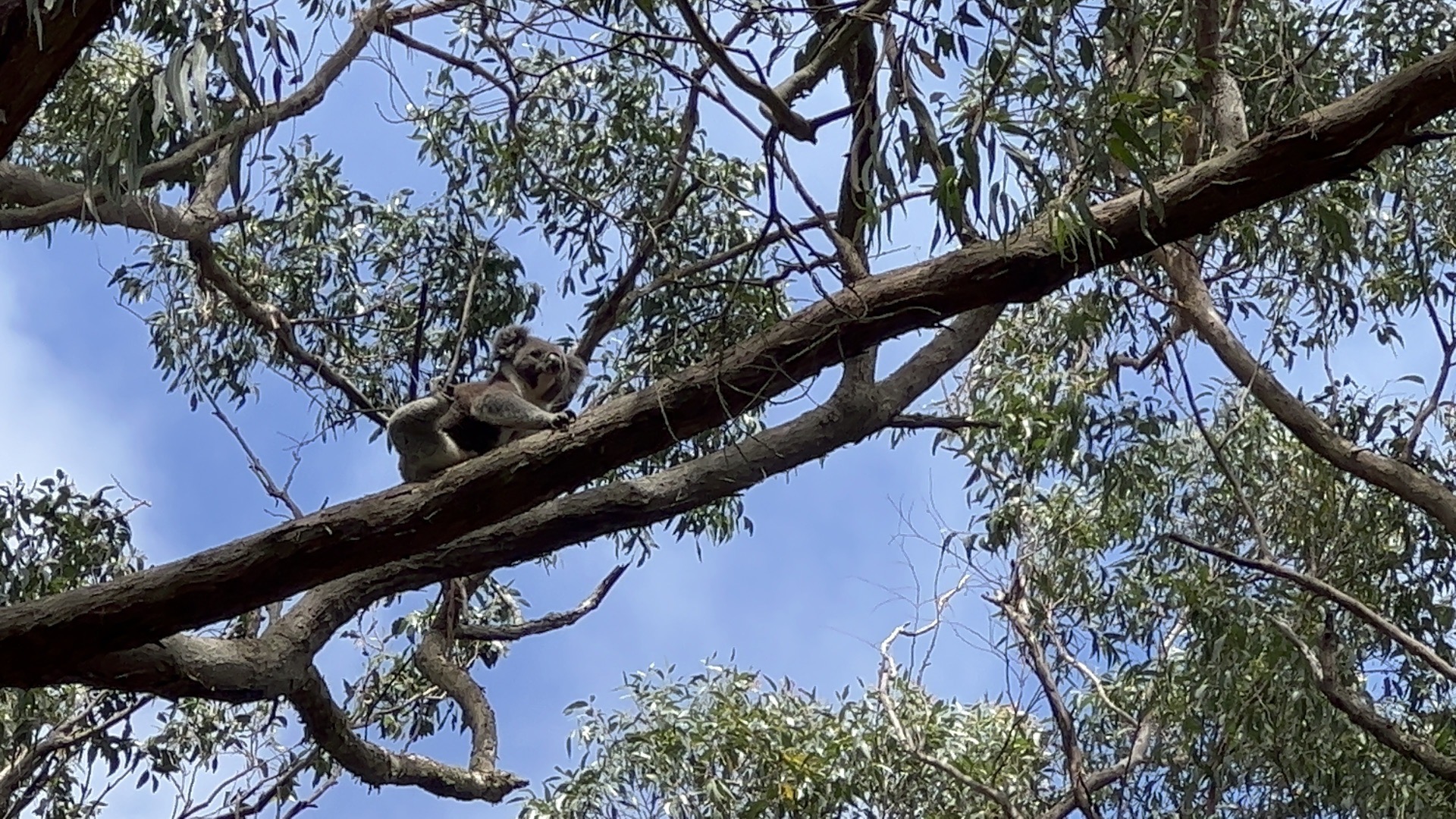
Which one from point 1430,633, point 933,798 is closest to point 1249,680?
point 1430,633

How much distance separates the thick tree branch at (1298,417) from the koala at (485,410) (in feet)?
7.76

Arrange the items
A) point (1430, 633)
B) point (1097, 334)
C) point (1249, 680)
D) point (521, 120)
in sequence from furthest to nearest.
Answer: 1. point (521, 120)
2. point (1097, 334)
3. point (1430, 633)
4. point (1249, 680)

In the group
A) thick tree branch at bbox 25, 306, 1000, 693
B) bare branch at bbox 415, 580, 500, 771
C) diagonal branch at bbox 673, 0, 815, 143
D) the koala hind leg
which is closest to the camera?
diagonal branch at bbox 673, 0, 815, 143

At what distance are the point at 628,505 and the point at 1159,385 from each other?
2946 millimetres

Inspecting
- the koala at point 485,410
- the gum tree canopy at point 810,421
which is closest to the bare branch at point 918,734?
the gum tree canopy at point 810,421

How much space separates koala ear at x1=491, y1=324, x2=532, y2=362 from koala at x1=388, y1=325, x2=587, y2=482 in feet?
0.05

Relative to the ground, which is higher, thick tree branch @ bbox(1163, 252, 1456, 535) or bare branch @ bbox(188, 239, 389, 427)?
bare branch @ bbox(188, 239, 389, 427)

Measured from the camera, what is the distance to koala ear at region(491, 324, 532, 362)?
17.9ft

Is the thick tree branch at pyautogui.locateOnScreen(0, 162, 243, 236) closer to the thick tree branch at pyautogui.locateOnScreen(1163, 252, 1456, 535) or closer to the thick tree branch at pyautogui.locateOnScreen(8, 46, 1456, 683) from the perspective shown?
the thick tree branch at pyautogui.locateOnScreen(8, 46, 1456, 683)

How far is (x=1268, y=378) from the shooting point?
5406 mm

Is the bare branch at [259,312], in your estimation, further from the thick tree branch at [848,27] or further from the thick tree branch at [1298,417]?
the thick tree branch at [1298,417]

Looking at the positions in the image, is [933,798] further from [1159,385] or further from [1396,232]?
[1396,232]

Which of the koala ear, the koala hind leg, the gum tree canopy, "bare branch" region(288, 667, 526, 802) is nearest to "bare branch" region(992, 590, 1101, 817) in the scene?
the gum tree canopy

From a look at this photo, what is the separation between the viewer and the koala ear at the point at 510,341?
17.9 feet
